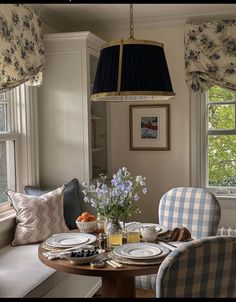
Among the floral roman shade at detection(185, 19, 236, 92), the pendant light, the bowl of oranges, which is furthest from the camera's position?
the floral roman shade at detection(185, 19, 236, 92)

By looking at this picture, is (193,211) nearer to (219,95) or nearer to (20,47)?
(219,95)

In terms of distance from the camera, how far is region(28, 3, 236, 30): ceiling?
3.58 meters

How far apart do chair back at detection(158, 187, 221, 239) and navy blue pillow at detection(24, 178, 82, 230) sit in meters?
0.82

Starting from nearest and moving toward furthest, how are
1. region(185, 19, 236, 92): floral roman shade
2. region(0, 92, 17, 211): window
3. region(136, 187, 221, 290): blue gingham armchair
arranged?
region(136, 187, 221, 290): blue gingham armchair → region(0, 92, 17, 211): window → region(185, 19, 236, 92): floral roman shade

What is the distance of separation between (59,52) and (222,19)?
5.28 ft

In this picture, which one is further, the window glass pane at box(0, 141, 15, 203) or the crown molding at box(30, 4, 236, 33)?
the crown molding at box(30, 4, 236, 33)

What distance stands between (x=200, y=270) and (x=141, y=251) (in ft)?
1.93

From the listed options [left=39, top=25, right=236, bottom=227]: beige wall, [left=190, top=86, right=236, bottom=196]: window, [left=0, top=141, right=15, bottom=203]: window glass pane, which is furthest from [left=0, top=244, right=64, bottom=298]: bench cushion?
[left=190, top=86, right=236, bottom=196]: window

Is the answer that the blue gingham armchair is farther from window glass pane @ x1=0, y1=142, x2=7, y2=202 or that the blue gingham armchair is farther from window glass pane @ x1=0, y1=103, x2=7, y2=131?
window glass pane @ x1=0, y1=103, x2=7, y2=131

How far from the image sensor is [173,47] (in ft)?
13.1

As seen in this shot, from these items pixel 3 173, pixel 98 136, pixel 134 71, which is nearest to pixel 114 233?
pixel 134 71

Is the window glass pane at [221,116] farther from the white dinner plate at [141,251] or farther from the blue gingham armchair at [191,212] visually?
the white dinner plate at [141,251]

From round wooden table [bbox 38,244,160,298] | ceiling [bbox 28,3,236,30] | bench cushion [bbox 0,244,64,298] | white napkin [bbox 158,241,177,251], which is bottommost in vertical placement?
bench cushion [bbox 0,244,64,298]

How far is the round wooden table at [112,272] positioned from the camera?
6.21 ft
